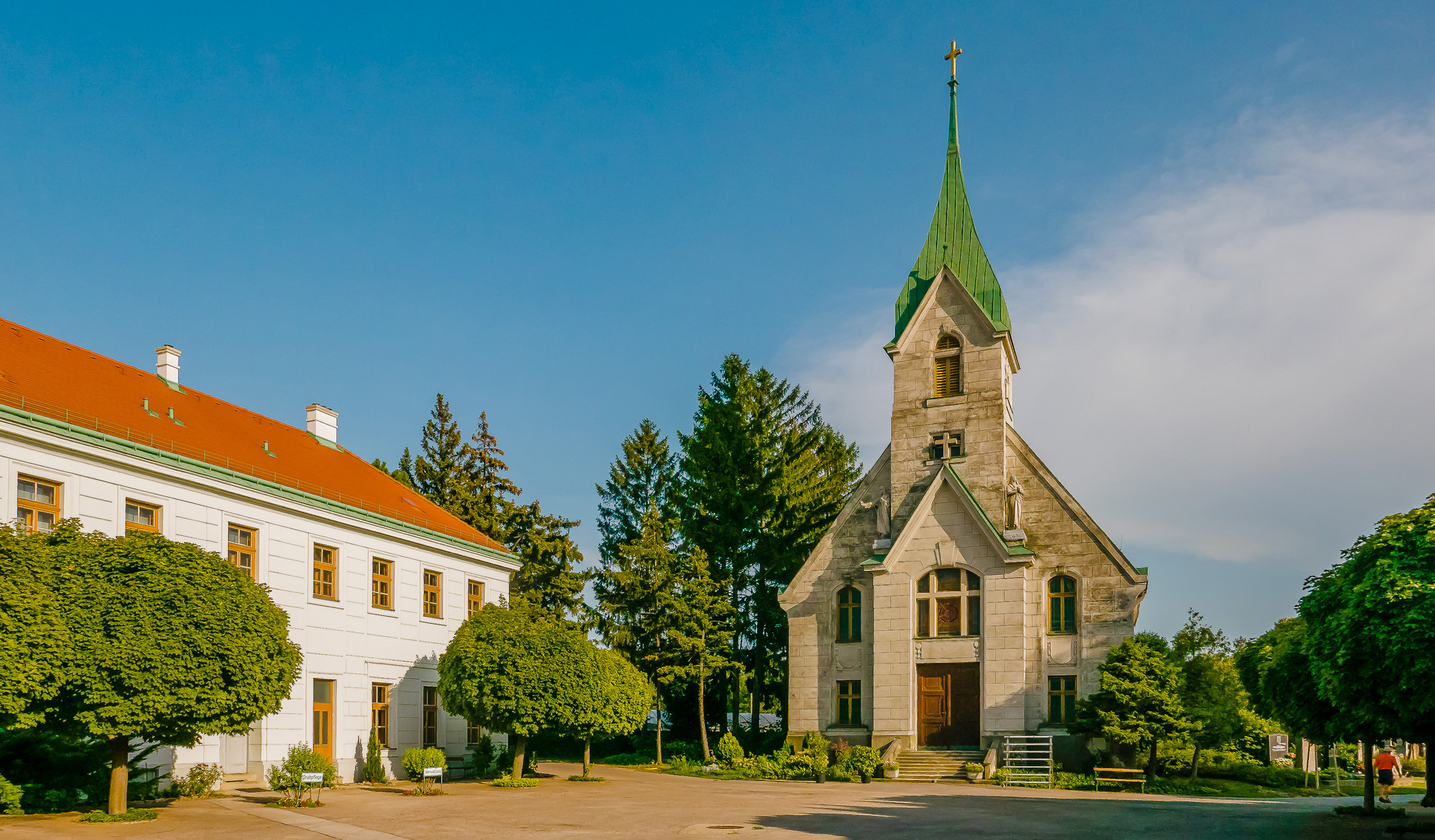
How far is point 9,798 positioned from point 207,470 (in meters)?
8.44

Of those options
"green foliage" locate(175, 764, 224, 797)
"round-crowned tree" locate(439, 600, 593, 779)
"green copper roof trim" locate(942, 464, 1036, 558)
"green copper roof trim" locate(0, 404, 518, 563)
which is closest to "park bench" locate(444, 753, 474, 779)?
"round-crowned tree" locate(439, 600, 593, 779)

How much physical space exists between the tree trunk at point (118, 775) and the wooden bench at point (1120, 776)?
2347 centimetres

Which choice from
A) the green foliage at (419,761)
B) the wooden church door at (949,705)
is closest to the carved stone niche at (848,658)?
the wooden church door at (949,705)

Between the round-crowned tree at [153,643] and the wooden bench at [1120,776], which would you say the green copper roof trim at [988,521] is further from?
the round-crowned tree at [153,643]

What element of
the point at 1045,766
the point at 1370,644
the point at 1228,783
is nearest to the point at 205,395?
the point at 1045,766

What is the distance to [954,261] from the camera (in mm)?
40375

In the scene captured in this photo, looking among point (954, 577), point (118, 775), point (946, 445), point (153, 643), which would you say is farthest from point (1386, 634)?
point (946, 445)

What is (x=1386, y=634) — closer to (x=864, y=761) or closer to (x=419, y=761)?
(x=864, y=761)

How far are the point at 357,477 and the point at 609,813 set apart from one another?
55.6 feet

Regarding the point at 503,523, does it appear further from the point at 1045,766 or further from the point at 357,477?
the point at 1045,766

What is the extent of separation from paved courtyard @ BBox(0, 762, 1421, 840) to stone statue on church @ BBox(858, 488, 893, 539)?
10980 millimetres

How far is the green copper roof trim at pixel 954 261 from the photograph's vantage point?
Result: 39.3 metres

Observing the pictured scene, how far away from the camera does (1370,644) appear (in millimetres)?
15188

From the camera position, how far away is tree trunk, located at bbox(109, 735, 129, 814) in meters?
19.6
